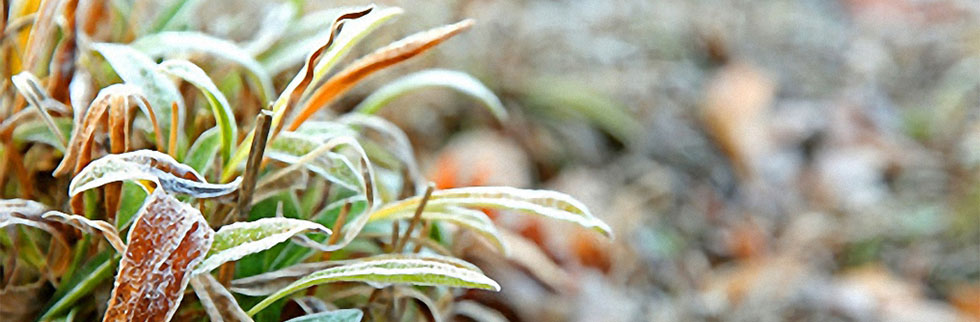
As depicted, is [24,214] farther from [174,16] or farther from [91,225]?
[174,16]

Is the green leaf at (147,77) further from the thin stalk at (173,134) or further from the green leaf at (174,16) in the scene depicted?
the green leaf at (174,16)

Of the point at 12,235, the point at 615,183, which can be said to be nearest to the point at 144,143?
the point at 12,235

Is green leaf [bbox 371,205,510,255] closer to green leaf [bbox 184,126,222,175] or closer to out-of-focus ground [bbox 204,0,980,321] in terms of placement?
green leaf [bbox 184,126,222,175]

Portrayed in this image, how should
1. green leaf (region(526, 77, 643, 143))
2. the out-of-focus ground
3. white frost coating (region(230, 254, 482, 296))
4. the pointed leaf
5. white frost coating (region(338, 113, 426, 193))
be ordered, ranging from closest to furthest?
the pointed leaf, white frost coating (region(230, 254, 482, 296)), white frost coating (region(338, 113, 426, 193)), the out-of-focus ground, green leaf (region(526, 77, 643, 143))

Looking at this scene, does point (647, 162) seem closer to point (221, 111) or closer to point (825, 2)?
point (221, 111)

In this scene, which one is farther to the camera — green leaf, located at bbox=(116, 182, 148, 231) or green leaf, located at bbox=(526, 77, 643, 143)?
green leaf, located at bbox=(526, 77, 643, 143)

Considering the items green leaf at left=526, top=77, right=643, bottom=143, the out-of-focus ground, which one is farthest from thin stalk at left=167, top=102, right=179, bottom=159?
green leaf at left=526, top=77, right=643, bottom=143
